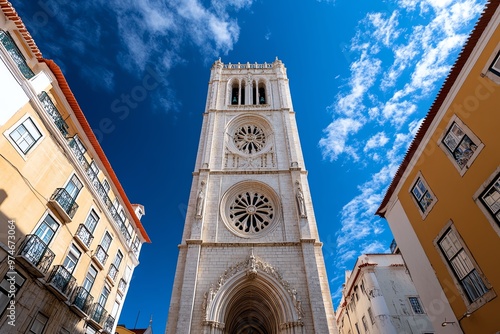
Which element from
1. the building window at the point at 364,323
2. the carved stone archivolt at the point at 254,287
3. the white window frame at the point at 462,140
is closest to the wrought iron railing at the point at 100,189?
the carved stone archivolt at the point at 254,287

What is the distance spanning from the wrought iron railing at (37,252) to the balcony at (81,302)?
2290 mm

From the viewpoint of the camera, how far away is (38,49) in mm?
10797

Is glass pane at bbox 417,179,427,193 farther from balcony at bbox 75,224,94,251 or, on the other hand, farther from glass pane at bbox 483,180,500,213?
balcony at bbox 75,224,94,251

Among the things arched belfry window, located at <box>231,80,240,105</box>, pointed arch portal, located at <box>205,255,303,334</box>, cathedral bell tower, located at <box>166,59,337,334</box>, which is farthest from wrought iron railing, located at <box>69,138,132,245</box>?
arched belfry window, located at <box>231,80,240,105</box>

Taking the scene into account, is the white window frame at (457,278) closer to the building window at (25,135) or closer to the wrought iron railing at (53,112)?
the building window at (25,135)

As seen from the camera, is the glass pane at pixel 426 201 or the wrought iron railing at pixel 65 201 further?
the wrought iron railing at pixel 65 201

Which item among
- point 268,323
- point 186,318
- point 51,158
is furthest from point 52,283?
point 268,323

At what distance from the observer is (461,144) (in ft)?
30.1

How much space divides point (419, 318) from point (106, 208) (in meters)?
21.8

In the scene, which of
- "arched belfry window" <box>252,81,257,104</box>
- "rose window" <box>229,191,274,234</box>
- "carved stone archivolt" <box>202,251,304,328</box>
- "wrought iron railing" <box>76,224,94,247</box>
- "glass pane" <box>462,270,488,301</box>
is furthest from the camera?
"arched belfry window" <box>252,81,257,104</box>

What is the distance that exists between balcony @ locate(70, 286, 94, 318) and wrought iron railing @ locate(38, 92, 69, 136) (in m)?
7.06

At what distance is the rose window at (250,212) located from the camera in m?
18.0

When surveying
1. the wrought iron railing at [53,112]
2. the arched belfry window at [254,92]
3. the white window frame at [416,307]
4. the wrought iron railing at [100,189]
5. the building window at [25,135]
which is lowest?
the white window frame at [416,307]

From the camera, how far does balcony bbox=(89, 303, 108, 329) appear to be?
43.1 ft
